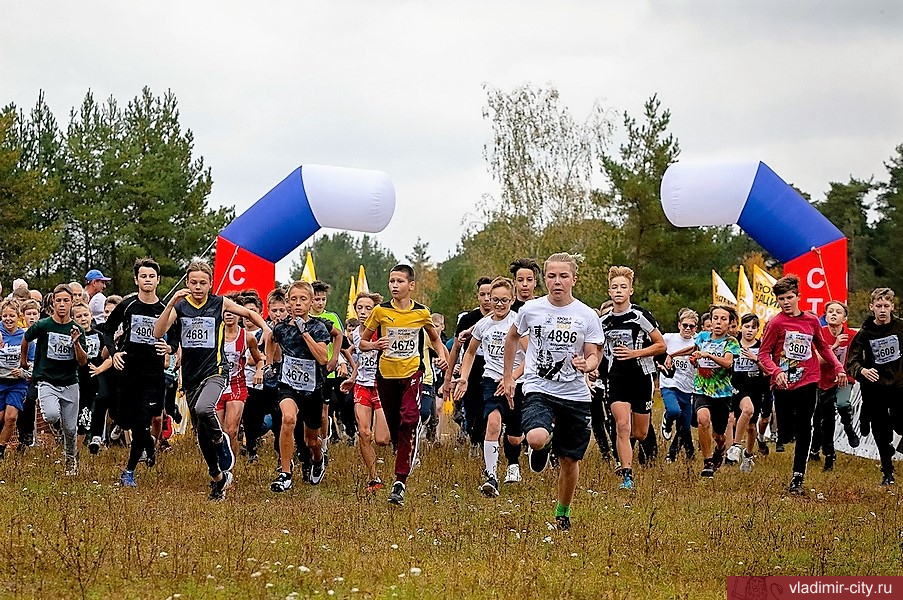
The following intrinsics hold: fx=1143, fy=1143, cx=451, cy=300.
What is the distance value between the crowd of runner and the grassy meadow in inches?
16.3

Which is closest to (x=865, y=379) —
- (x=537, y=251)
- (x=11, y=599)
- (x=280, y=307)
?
(x=280, y=307)

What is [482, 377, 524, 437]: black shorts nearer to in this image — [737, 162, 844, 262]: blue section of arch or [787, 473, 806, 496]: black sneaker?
[787, 473, 806, 496]: black sneaker

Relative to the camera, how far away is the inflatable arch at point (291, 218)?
1468 centimetres

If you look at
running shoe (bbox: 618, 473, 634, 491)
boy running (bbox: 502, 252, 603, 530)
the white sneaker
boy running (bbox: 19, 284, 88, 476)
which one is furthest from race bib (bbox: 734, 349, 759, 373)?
boy running (bbox: 19, 284, 88, 476)

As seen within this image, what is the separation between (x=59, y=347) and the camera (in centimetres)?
1107

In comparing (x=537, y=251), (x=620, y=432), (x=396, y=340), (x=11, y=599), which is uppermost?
(x=537, y=251)

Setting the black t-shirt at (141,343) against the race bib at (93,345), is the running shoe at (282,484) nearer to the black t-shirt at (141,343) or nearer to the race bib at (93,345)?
the black t-shirt at (141,343)

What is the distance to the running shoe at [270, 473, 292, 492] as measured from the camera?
10.5 metres

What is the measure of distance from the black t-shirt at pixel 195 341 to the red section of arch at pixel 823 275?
780 centimetres

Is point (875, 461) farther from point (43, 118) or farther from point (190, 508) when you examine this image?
point (43, 118)

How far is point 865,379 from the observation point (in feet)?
39.7

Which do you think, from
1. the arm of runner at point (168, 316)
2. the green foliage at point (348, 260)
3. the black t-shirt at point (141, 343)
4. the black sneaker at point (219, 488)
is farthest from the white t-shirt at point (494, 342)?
the green foliage at point (348, 260)

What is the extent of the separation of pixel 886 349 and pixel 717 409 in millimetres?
2006

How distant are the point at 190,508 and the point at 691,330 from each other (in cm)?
745
